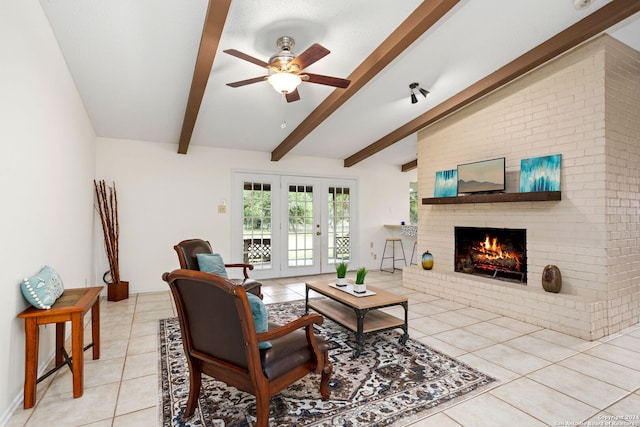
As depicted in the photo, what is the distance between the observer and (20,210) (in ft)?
7.14

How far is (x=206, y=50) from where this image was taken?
A: 291 centimetres

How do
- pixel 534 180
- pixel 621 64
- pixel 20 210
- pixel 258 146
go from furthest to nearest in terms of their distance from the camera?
1. pixel 258 146
2. pixel 534 180
3. pixel 621 64
4. pixel 20 210

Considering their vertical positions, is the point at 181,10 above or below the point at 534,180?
above

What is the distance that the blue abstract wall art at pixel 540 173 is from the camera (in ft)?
11.8

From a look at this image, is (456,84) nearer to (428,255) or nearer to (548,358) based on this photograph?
(428,255)

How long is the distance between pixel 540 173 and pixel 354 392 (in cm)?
327

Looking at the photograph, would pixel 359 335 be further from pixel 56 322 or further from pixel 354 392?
pixel 56 322

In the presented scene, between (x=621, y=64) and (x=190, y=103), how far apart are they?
4.89m

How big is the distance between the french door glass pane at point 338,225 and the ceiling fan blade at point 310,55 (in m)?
4.23

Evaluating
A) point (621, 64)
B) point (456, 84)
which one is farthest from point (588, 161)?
point (456, 84)

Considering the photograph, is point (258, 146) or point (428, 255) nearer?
point (428, 255)

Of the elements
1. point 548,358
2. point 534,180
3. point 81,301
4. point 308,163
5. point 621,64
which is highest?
point 621,64

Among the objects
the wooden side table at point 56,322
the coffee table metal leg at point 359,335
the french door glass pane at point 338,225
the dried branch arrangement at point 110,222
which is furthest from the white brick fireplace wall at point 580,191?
the dried branch arrangement at point 110,222

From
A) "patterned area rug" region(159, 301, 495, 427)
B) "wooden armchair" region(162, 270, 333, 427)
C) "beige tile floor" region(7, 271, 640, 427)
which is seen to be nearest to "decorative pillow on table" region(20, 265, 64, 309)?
"beige tile floor" region(7, 271, 640, 427)
